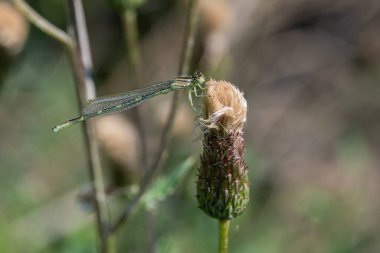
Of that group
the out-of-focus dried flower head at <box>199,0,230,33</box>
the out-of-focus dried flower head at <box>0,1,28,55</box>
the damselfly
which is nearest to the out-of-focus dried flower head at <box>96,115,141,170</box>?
the out-of-focus dried flower head at <box>0,1,28,55</box>

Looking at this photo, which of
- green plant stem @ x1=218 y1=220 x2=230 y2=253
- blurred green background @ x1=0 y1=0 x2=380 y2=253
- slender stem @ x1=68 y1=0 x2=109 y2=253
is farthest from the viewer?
blurred green background @ x1=0 y1=0 x2=380 y2=253

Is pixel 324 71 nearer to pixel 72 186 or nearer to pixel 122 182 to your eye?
pixel 72 186

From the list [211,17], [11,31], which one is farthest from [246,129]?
[11,31]

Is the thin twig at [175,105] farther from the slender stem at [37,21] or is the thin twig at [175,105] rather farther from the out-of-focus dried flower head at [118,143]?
the out-of-focus dried flower head at [118,143]

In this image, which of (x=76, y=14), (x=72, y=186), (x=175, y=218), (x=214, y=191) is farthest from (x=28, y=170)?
(x=214, y=191)

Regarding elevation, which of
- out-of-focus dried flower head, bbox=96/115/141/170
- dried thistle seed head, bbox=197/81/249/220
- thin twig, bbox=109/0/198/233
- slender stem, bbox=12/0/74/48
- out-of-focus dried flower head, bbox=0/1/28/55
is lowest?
dried thistle seed head, bbox=197/81/249/220

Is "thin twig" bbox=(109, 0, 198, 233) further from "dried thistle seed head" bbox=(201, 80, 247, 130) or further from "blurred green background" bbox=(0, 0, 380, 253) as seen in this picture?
"dried thistle seed head" bbox=(201, 80, 247, 130)

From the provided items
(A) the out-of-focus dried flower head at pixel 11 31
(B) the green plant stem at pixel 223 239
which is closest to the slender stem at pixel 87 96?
(B) the green plant stem at pixel 223 239

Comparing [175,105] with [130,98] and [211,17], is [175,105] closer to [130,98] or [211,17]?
[130,98]
